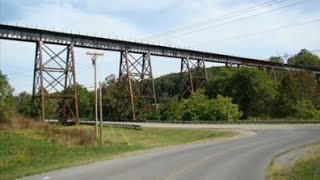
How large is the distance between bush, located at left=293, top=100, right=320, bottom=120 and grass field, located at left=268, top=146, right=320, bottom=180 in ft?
142

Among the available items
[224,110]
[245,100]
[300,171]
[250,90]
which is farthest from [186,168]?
[245,100]

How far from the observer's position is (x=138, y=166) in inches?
753

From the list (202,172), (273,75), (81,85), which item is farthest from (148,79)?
(202,172)

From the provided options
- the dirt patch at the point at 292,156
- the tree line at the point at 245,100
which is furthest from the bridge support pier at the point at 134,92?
the dirt patch at the point at 292,156

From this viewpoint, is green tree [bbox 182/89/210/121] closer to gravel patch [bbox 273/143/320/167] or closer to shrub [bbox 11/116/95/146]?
shrub [bbox 11/116/95/146]

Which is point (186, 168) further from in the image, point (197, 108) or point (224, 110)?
point (197, 108)

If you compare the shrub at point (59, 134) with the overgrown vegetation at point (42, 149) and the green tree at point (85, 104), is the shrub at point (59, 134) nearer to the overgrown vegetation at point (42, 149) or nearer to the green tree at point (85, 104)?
the overgrown vegetation at point (42, 149)

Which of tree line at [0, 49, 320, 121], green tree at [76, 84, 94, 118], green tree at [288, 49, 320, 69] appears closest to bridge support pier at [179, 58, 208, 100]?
tree line at [0, 49, 320, 121]

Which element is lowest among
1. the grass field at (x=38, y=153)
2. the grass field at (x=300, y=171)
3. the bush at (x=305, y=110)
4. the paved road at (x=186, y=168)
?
the grass field at (x=300, y=171)

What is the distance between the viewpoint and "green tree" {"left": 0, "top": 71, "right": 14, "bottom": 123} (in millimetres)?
38031

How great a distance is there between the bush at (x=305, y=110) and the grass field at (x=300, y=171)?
43150 mm

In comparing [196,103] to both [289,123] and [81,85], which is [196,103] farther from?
[81,85]

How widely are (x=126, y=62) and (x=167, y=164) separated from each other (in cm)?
4873

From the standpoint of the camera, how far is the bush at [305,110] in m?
62.6
